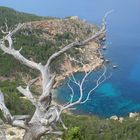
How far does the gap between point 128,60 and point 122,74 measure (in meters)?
10.6

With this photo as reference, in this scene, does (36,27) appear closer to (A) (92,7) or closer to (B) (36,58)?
(B) (36,58)

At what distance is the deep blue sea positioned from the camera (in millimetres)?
63094

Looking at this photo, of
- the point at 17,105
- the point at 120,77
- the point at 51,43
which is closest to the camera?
the point at 17,105

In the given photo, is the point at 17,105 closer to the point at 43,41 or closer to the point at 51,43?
the point at 43,41

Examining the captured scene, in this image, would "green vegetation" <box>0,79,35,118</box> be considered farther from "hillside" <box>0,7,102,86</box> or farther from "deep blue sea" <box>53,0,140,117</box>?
"hillside" <box>0,7,102,86</box>

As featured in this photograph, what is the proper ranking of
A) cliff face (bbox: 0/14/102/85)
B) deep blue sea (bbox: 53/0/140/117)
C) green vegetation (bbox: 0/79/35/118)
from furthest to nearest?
1. cliff face (bbox: 0/14/102/85)
2. deep blue sea (bbox: 53/0/140/117)
3. green vegetation (bbox: 0/79/35/118)

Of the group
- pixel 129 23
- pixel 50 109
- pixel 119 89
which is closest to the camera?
pixel 50 109

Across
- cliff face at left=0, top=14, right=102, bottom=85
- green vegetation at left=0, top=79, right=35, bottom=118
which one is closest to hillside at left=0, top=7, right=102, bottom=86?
cliff face at left=0, top=14, right=102, bottom=85

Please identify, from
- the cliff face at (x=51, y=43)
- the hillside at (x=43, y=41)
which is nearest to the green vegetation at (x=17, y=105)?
the hillside at (x=43, y=41)

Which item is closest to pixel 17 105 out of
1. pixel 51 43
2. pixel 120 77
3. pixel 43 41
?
pixel 120 77

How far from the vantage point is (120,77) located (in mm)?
81812

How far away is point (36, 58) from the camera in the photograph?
266 ft

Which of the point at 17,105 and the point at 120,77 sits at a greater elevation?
the point at 120,77

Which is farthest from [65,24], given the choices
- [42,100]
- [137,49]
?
[42,100]
